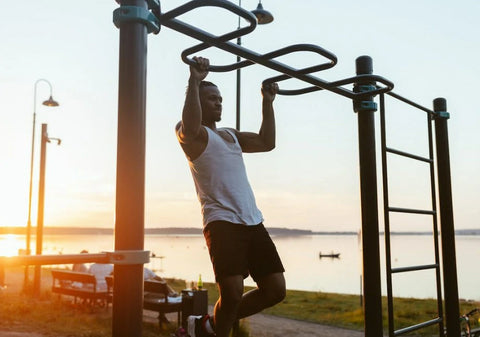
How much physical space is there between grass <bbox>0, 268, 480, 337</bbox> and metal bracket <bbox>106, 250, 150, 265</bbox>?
5.92m

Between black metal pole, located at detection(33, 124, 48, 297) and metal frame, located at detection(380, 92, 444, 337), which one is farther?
black metal pole, located at detection(33, 124, 48, 297)

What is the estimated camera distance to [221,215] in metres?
2.46

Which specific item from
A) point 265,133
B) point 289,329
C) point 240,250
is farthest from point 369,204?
point 289,329

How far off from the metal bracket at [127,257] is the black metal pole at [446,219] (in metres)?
3.11

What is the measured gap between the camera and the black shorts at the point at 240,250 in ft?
7.95

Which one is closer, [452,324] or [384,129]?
[384,129]

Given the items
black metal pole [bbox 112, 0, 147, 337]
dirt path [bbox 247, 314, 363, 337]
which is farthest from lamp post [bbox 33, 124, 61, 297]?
black metal pole [bbox 112, 0, 147, 337]

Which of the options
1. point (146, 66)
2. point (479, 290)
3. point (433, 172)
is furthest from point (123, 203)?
point (479, 290)

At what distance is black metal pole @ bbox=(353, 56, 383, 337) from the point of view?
10.7 ft

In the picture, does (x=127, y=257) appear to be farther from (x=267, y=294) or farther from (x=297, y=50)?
(x=297, y=50)

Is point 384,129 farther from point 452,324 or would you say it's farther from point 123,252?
point 123,252

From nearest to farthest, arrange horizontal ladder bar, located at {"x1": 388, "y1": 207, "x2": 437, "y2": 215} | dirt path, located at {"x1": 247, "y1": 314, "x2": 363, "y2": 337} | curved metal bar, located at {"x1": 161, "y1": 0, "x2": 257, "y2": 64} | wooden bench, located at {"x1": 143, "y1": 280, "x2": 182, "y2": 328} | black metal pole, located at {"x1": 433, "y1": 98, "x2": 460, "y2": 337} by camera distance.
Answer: curved metal bar, located at {"x1": 161, "y1": 0, "x2": 257, "y2": 64} → horizontal ladder bar, located at {"x1": 388, "y1": 207, "x2": 437, "y2": 215} → black metal pole, located at {"x1": 433, "y1": 98, "x2": 460, "y2": 337} → wooden bench, located at {"x1": 143, "y1": 280, "x2": 182, "y2": 328} → dirt path, located at {"x1": 247, "y1": 314, "x2": 363, "y2": 337}

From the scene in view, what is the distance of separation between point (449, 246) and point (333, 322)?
691 centimetres

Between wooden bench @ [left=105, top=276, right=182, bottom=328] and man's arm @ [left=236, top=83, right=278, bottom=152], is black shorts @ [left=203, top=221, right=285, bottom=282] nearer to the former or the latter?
man's arm @ [left=236, top=83, right=278, bottom=152]
